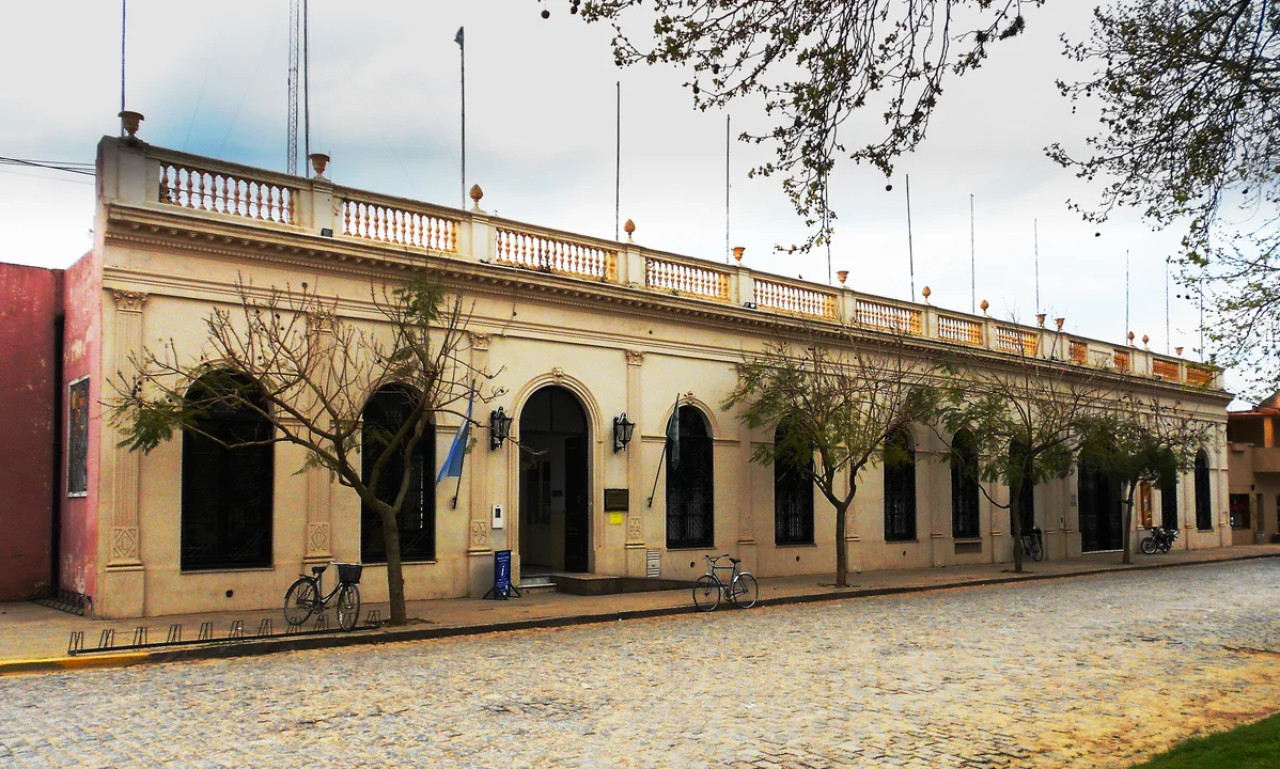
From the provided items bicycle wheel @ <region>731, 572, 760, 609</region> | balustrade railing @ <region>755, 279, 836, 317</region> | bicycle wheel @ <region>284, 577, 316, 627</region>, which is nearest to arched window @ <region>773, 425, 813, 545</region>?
balustrade railing @ <region>755, 279, 836, 317</region>

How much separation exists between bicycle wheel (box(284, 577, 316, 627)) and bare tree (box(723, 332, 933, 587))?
11528mm

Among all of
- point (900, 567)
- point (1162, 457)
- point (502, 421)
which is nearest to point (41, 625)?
point (502, 421)

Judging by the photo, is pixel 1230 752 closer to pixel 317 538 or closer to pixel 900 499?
pixel 317 538

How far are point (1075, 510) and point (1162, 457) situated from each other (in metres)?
3.94

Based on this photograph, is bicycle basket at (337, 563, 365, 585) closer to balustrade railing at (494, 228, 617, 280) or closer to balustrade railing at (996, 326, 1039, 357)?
balustrade railing at (494, 228, 617, 280)

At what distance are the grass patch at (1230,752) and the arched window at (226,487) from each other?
13522mm

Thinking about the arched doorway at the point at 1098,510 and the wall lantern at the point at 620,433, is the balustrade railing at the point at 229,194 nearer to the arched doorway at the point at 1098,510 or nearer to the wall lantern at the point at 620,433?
the wall lantern at the point at 620,433

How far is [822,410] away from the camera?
23641mm

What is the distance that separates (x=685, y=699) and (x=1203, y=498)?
3954 cm

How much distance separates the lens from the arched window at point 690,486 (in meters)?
24.1

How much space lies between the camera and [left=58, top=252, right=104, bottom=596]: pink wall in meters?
A: 16.6

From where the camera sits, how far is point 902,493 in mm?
29875

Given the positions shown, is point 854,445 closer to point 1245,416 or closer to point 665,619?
point 665,619

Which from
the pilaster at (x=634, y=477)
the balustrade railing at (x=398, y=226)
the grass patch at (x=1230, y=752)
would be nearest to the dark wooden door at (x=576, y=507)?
the pilaster at (x=634, y=477)
